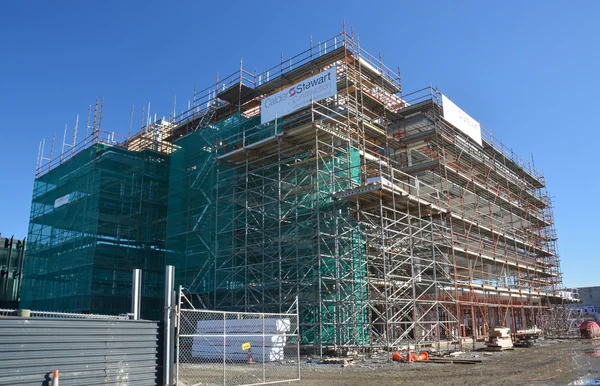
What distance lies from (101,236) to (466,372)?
816 inches

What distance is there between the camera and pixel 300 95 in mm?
22031

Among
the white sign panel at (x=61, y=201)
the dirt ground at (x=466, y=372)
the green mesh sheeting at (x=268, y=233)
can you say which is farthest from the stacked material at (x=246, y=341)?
the white sign panel at (x=61, y=201)

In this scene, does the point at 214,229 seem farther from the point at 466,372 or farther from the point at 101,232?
the point at 466,372

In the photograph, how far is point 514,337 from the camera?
96.0 ft

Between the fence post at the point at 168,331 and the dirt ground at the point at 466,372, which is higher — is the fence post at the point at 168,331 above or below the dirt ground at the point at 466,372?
above

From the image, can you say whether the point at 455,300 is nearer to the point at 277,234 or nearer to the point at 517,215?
→ the point at 277,234

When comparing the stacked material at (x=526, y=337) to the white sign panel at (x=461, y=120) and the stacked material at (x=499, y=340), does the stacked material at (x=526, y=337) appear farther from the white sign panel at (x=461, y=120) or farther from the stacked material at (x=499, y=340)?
the white sign panel at (x=461, y=120)

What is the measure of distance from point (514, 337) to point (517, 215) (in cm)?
1048

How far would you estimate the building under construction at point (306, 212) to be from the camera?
2066 centimetres

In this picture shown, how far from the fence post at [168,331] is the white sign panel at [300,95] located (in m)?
13.0

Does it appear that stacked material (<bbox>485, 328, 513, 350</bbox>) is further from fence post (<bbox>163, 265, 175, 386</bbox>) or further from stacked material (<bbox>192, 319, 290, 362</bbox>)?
fence post (<bbox>163, 265, 175, 386</bbox>)

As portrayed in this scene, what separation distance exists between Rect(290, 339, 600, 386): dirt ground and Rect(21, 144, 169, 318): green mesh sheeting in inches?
579

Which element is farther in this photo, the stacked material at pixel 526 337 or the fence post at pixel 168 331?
the stacked material at pixel 526 337

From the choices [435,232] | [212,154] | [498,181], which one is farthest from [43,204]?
[498,181]
